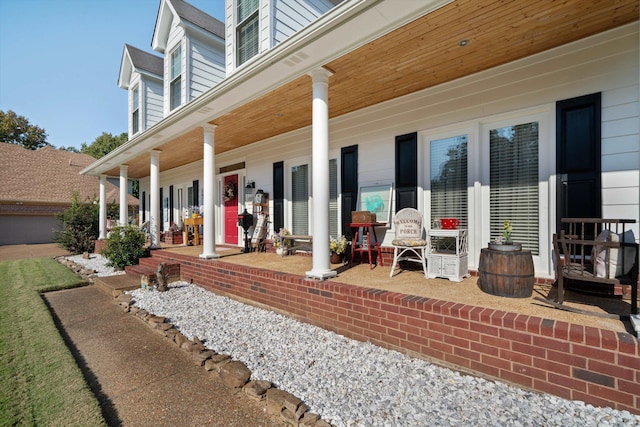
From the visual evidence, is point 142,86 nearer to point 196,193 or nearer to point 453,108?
point 196,193

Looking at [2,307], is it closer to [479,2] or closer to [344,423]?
[344,423]

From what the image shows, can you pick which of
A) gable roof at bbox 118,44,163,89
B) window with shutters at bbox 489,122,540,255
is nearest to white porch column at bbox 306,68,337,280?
window with shutters at bbox 489,122,540,255

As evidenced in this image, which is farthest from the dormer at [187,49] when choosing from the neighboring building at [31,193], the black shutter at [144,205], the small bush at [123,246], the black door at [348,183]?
the neighboring building at [31,193]

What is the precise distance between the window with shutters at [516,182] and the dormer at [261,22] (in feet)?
13.4

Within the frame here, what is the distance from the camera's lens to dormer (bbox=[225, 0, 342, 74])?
5281 mm

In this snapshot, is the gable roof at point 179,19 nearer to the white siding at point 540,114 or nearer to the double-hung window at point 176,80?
the double-hung window at point 176,80

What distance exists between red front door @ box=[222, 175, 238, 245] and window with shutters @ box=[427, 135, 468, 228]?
5170 mm

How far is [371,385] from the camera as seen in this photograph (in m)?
2.16

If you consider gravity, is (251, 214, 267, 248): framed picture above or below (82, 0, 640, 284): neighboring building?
below

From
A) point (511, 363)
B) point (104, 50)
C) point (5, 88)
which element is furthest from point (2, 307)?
point (5, 88)

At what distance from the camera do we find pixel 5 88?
1791 centimetres

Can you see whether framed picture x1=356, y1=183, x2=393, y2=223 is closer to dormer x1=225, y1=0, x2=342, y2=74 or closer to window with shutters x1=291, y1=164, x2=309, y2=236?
window with shutters x1=291, y1=164, x2=309, y2=236

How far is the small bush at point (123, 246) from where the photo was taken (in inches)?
259

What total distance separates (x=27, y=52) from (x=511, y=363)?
13.1 metres
